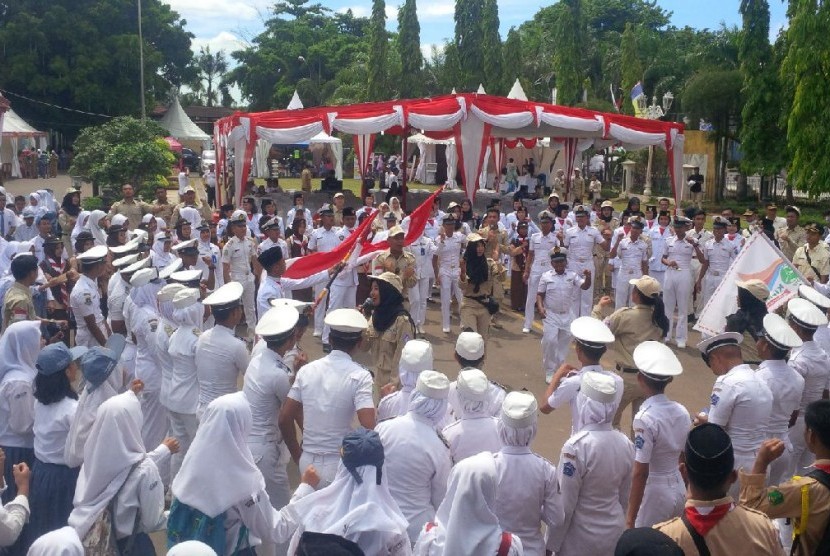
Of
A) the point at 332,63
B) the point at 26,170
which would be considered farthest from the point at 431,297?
the point at 332,63

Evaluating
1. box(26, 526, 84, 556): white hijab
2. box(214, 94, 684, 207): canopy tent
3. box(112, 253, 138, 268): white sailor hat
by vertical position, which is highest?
box(214, 94, 684, 207): canopy tent

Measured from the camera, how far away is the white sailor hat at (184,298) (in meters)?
5.95

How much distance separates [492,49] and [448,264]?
38482mm

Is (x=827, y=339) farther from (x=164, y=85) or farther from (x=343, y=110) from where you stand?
(x=164, y=85)

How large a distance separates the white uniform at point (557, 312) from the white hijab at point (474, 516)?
20.8 ft

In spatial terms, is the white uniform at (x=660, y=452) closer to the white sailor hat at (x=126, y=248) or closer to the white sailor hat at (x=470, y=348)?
the white sailor hat at (x=470, y=348)

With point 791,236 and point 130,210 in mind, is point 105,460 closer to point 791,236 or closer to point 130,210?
point 130,210

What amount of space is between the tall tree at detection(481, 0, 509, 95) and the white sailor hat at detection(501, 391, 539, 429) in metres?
45.5

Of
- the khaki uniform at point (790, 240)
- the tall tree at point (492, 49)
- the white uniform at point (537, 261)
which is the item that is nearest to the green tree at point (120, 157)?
the white uniform at point (537, 261)

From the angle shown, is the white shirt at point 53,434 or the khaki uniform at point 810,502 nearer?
the khaki uniform at point 810,502

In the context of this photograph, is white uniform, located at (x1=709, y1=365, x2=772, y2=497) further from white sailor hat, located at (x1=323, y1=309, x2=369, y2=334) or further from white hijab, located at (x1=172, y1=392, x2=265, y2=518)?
white hijab, located at (x1=172, y1=392, x2=265, y2=518)

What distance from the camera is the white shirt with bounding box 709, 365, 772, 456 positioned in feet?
16.2

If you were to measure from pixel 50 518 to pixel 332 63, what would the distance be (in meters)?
59.4

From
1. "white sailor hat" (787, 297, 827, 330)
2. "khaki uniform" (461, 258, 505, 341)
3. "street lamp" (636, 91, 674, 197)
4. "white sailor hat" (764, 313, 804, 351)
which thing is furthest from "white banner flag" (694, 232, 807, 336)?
"street lamp" (636, 91, 674, 197)
